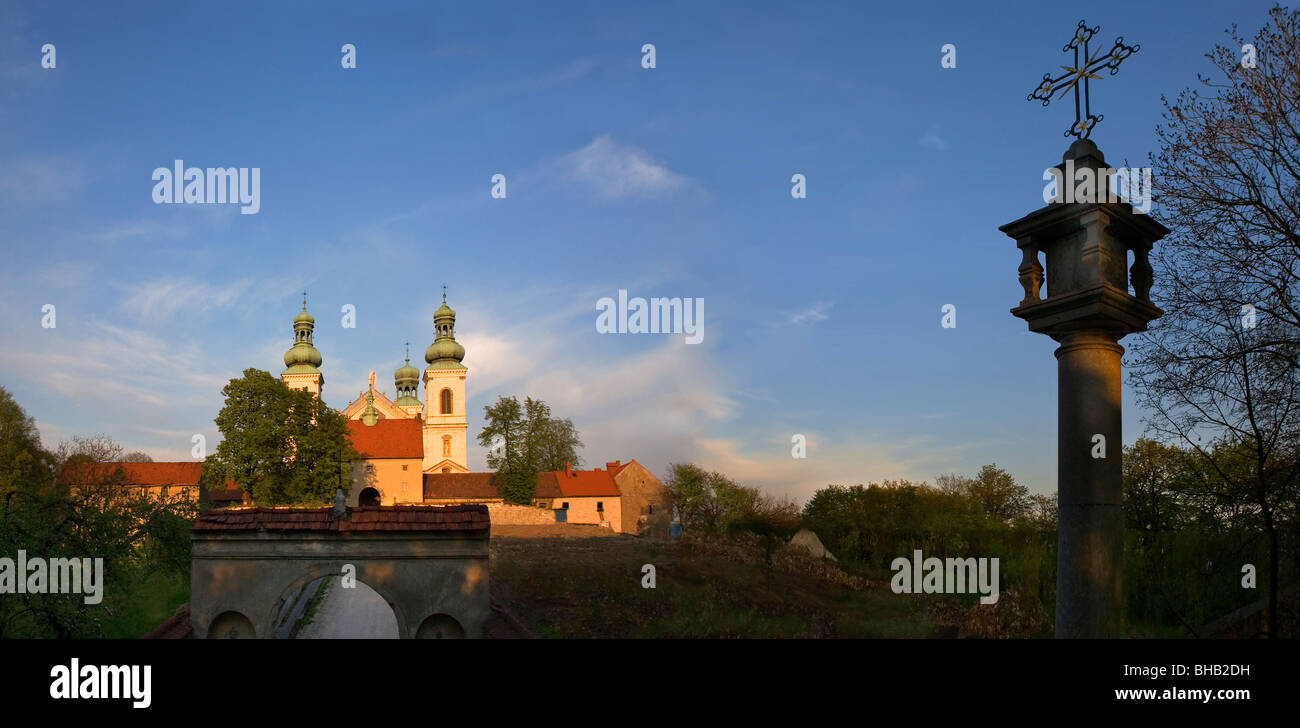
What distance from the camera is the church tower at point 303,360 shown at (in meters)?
83.9

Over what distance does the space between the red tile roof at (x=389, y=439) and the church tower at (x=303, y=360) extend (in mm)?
8501

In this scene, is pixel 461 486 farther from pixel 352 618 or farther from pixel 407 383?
pixel 352 618

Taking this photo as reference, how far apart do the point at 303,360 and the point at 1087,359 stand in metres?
85.5

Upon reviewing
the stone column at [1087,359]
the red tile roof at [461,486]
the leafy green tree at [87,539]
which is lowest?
the red tile roof at [461,486]

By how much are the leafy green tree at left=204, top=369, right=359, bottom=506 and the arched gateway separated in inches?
1702

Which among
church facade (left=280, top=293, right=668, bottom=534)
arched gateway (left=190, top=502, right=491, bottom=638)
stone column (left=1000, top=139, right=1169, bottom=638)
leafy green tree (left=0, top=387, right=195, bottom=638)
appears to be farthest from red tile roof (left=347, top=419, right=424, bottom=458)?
stone column (left=1000, top=139, right=1169, bottom=638)

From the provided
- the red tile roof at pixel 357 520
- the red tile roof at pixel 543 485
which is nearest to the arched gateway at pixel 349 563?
the red tile roof at pixel 357 520

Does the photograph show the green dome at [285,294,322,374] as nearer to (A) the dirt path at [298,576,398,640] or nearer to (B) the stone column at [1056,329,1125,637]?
(A) the dirt path at [298,576,398,640]

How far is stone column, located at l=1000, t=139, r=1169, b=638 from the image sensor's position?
8.27 metres

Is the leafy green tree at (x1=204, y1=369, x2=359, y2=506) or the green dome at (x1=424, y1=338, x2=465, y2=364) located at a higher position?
the green dome at (x1=424, y1=338, x2=465, y2=364)

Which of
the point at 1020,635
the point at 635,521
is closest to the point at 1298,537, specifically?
the point at 1020,635

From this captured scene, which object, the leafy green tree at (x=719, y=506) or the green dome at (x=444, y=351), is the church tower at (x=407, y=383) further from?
the leafy green tree at (x=719, y=506)
